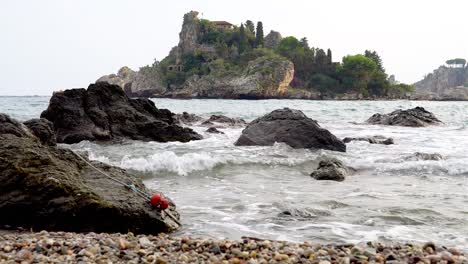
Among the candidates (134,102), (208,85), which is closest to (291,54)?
(208,85)

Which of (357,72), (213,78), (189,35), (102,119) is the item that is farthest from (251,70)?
(102,119)

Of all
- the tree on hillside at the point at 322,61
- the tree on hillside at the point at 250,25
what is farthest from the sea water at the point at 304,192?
Answer: the tree on hillside at the point at 250,25

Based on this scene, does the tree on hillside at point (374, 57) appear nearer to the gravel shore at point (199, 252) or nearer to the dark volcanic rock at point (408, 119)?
the dark volcanic rock at point (408, 119)

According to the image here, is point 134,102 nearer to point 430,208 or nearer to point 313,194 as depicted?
point 313,194

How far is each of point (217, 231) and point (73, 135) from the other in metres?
12.2

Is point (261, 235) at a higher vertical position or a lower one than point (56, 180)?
lower

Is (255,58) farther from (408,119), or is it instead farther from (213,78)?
(408,119)

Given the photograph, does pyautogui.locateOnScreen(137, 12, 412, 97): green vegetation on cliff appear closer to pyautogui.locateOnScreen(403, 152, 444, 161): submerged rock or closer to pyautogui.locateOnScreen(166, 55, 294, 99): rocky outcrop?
pyautogui.locateOnScreen(166, 55, 294, 99): rocky outcrop

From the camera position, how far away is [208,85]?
131 m

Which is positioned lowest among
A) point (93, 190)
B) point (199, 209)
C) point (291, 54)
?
point (199, 209)

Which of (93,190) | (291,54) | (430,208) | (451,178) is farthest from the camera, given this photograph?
(291,54)

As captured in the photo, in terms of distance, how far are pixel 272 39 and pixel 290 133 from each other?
506 feet

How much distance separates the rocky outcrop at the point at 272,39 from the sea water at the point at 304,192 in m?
152

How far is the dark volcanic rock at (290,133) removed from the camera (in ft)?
49.9
